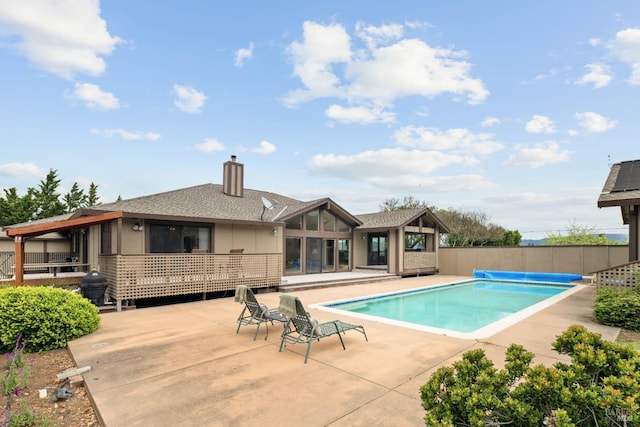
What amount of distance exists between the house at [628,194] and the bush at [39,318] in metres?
12.7

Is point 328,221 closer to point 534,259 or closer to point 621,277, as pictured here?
point 534,259

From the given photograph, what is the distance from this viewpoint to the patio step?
1294 centimetres

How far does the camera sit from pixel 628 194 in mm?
9445

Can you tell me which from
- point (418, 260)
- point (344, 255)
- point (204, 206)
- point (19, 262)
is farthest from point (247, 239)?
point (418, 260)

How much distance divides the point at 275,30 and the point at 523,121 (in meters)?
11.7

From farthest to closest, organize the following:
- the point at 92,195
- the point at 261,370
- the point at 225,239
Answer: the point at 92,195 → the point at 225,239 → the point at 261,370

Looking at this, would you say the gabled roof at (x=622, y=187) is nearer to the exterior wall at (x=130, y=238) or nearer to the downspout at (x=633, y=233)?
the downspout at (x=633, y=233)

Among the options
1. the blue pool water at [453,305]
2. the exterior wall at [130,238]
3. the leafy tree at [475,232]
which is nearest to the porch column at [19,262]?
the exterior wall at [130,238]

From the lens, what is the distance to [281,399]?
3.76 metres

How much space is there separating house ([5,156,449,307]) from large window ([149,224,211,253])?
35 millimetres

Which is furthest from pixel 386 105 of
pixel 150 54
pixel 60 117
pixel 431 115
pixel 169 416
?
pixel 169 416

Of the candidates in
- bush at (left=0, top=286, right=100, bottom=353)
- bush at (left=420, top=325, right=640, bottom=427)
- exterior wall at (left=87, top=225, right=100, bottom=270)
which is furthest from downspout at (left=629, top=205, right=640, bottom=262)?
exterior wall at (left=87, top=225, right=100, bottom=270)

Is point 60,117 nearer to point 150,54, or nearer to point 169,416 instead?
point 150,54

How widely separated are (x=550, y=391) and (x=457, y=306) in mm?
9797
